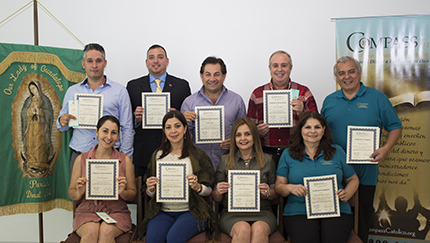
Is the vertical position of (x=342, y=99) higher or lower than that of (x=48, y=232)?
higher

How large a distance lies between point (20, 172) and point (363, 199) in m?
3.99

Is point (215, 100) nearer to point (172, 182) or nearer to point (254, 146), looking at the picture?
point (254, 146)

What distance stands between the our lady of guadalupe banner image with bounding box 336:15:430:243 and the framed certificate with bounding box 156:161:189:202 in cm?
272

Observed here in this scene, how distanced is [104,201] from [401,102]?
373 centimetres

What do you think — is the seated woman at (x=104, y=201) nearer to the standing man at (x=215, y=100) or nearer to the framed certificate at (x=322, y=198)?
the standing man at (x=215, y=100)

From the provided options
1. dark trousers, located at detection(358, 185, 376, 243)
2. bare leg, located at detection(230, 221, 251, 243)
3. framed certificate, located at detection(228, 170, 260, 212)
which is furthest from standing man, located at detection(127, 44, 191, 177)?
dark trousers, located at detection(358, 185, 376, 243)

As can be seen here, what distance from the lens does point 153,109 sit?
3492mm

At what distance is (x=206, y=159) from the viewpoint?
3.10 m

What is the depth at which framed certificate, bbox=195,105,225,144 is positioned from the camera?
3.37m

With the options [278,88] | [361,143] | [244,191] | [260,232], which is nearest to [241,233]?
[260,232]

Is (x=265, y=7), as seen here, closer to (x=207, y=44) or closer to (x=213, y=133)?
(x=207, y=44)

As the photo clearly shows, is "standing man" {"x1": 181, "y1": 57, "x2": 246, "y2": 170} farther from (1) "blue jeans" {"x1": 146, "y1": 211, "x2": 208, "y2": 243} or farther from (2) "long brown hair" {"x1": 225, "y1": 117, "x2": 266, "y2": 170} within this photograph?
(1) "blue jeans" {"x1": 146, "y1": 211, "x2": 208, "y2": 243}

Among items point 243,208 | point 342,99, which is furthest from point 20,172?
point 342,99

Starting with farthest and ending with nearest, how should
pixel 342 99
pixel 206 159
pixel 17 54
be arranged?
pixel 17 54 < pixel 342 99 < pixel 206 159
